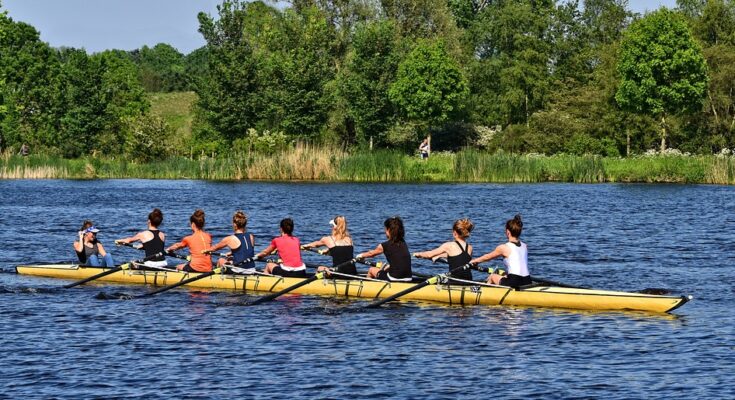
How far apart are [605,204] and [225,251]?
23.5 m

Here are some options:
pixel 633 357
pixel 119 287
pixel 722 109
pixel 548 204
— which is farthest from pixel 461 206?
pixel 722 109

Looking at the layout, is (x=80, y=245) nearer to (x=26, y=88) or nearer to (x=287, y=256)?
(x=287, y=256)

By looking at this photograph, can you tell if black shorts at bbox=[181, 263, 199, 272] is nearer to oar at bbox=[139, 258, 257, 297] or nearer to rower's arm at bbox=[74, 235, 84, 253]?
oar at bbox=[139, 258, 257, 297]

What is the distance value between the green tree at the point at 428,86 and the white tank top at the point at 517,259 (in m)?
65.9

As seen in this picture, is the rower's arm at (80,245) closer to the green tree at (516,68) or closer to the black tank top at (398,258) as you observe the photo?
the black tank top at (398,258)

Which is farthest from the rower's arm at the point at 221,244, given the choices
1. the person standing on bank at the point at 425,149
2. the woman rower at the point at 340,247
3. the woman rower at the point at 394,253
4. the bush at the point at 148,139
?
the bush at the point at 148,139

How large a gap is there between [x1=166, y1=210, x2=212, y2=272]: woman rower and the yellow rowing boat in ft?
0.89

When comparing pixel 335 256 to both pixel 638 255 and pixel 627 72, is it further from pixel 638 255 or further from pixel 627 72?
pixel 627 72

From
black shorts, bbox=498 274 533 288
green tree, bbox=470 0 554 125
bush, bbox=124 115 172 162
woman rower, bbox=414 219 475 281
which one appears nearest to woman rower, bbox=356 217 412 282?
woman rower, bbox=414 219 475 281

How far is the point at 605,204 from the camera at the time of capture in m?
56.3

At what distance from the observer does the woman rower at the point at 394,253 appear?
2425 cm

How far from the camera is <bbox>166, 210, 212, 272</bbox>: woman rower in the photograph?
2667cm

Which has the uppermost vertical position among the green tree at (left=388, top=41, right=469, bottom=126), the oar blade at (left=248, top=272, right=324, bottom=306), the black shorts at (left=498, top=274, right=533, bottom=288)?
the green tree at (left=388, top=41, right=469, bottom=126)

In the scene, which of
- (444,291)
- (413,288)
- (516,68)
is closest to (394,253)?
(413,288)
